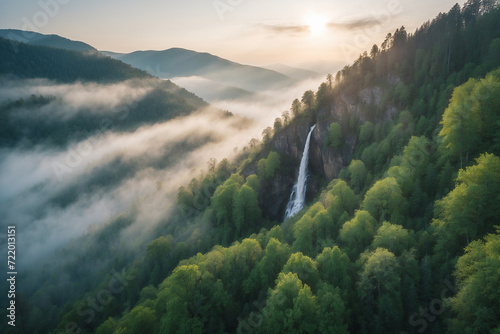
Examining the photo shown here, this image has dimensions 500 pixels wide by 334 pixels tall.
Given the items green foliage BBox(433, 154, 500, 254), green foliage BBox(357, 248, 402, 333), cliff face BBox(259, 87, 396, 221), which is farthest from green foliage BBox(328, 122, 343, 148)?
green foliage BBox(357, 248, 402, 333)

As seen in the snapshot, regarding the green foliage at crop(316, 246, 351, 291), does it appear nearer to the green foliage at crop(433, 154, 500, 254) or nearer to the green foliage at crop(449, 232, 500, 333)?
the green foliage at crop(449, 232, 500, 333)


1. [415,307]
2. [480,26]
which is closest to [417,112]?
[480,26]

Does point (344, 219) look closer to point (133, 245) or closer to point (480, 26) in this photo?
point (480, 26)

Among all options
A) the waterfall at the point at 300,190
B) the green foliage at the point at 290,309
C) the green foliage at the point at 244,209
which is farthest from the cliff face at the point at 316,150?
the green foliage at the point at 290,309

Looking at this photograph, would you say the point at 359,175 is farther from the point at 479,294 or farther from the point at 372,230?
the point at 479,294

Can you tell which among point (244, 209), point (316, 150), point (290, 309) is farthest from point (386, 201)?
point (316, 150)
